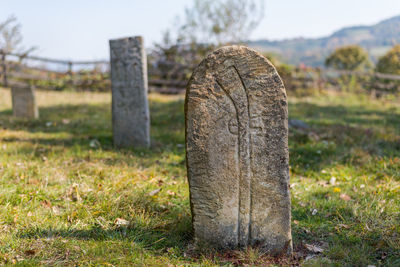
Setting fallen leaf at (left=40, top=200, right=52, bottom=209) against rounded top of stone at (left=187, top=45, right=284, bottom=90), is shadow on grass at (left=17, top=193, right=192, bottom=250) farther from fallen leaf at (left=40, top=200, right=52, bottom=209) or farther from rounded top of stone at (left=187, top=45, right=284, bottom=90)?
rounded top of stone at (left=187, top=45, right=284, bottom=90)

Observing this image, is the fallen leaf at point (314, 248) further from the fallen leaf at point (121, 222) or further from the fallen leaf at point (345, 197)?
the fallen leaf at point (121, 222)

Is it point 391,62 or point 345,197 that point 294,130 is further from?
point 391,62

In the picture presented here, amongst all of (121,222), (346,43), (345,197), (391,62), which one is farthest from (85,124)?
(346,43)

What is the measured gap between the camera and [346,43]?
2698 cm

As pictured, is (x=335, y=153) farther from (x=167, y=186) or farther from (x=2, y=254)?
(x=2, y=254)

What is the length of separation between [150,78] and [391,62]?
9.65 metres

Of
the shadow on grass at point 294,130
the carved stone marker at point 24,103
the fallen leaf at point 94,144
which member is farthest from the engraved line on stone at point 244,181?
the carved stone marker at point 24,103

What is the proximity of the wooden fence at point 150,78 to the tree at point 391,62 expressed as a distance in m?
0.39

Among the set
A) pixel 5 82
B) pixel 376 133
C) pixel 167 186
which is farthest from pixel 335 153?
pixel 5 82

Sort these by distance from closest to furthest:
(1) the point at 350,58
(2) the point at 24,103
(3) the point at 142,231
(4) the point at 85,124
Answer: (3) the point at 142,231
(4) the point at 85,124
(2) the point at 24,103
(1) the point at 350,58

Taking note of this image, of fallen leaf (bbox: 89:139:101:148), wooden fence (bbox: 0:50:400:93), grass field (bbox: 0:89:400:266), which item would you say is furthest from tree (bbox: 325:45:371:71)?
fallen leaf (bbox: 89:139:101:148)

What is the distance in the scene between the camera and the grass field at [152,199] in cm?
261

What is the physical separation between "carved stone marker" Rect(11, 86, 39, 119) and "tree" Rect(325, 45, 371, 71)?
21135mm

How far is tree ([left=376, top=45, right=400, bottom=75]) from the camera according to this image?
13.4 meters
